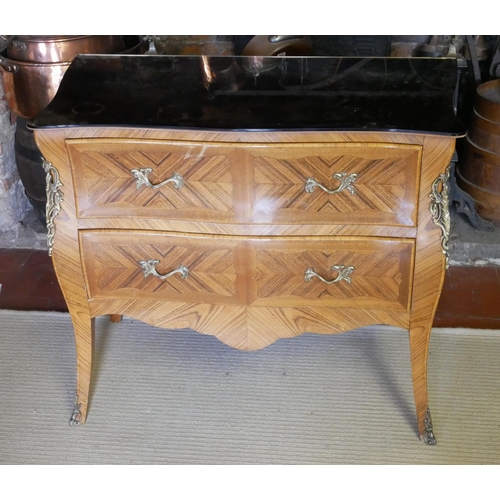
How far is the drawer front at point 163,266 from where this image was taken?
1.57m

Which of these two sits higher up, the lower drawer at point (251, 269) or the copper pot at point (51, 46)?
the copper pot at point (51, 46)

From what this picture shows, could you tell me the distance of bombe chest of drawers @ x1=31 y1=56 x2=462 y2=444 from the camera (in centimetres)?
143

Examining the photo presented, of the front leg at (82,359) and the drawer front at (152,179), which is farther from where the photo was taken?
the front leg at (82,359)

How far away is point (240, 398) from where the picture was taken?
1908mm

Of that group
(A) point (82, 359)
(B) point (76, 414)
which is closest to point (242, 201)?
(A) point (82, 359)

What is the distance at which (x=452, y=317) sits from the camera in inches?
86.5

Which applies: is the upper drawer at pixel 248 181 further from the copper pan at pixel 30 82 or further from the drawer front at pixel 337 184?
the copper pan at pixel 30 82

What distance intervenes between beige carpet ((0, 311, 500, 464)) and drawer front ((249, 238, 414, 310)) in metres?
0.40

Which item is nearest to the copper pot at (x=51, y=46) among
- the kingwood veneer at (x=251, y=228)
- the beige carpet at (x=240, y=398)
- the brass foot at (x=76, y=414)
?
the kingwood veneer at (x=251, y=228)

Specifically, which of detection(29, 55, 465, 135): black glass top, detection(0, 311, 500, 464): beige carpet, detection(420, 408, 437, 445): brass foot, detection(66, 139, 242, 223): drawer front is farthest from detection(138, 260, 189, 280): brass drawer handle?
detection(420, 408, 437, 445): brass foot

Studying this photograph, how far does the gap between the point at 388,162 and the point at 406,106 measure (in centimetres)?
14

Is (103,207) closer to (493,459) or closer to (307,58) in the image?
(307,58)

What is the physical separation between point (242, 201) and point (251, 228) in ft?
0.23

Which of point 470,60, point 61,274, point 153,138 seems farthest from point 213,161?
point 470,60
